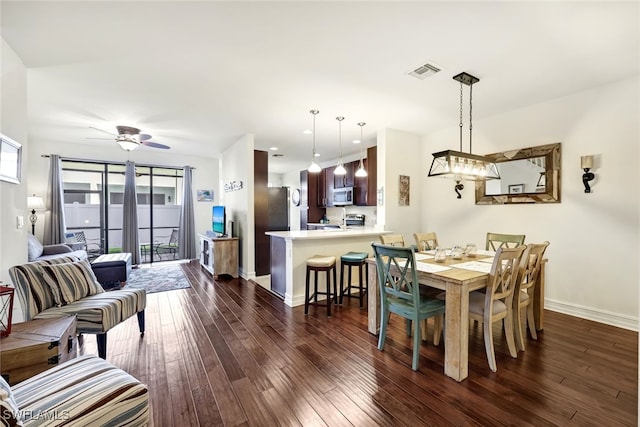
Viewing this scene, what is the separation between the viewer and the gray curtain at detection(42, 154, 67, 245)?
18.1 ft

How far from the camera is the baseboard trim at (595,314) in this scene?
2.96 metres

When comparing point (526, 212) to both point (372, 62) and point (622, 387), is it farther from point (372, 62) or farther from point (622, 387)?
point (372, 62)

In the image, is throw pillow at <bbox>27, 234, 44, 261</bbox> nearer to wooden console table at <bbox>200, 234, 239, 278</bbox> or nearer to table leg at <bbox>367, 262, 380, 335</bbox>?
wooden console table at <bbox>200, 234, 239, 278</bbox>

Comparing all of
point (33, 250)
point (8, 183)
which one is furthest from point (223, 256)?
point (8, 183)

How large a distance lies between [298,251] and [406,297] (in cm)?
181

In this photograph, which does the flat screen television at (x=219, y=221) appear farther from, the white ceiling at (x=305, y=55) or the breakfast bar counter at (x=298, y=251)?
the white ceiling at (x=305, y=55)

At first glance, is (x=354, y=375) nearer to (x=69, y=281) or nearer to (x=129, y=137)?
(x=69, y=281)

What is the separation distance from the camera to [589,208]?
3236 millimetres

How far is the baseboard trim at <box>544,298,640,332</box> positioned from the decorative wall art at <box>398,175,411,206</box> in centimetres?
245

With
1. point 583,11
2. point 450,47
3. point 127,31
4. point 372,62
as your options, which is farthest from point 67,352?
point 583,11

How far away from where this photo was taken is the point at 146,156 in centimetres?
667

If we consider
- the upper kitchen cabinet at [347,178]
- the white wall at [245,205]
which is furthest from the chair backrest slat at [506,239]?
the white wall at [245,205]

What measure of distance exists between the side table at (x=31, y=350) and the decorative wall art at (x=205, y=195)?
5.78 meters

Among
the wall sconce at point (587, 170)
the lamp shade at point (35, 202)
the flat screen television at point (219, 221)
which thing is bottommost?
the flat screen television at point (219, 221)
